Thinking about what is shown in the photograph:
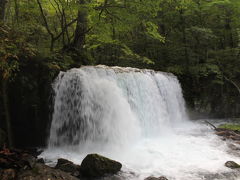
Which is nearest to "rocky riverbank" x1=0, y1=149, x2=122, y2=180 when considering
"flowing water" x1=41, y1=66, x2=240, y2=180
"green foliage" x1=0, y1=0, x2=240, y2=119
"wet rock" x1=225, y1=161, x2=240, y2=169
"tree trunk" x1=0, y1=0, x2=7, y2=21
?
"flowing water" x1=41, y1=66, x2=240, y2=180

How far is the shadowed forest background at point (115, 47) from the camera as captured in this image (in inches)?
270

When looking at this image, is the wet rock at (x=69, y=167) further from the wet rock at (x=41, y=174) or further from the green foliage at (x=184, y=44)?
the green foliage at (x=184, y=44)

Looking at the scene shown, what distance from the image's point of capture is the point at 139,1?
6273 mm

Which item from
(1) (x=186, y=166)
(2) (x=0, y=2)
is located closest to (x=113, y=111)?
(1) (x=186, y=166)

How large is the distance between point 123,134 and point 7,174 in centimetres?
425

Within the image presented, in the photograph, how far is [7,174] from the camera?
396 centimetres

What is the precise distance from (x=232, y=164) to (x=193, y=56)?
30.7 feet

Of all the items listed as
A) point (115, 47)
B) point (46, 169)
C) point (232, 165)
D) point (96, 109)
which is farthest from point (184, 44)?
point (46, 169)

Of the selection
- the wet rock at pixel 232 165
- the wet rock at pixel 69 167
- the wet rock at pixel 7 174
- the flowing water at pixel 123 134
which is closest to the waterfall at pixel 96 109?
the flowing water at pixel 123 134

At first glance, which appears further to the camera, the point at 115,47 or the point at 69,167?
the point at 115,47

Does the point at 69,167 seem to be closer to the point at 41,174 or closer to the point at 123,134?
the point at 41,174

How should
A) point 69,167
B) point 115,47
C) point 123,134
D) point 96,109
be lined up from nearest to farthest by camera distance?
point 69,167 → point 96,109 → point 123,134 → point 115,47

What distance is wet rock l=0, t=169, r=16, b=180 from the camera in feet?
12.7

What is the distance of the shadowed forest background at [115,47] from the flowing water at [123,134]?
2.41ft
